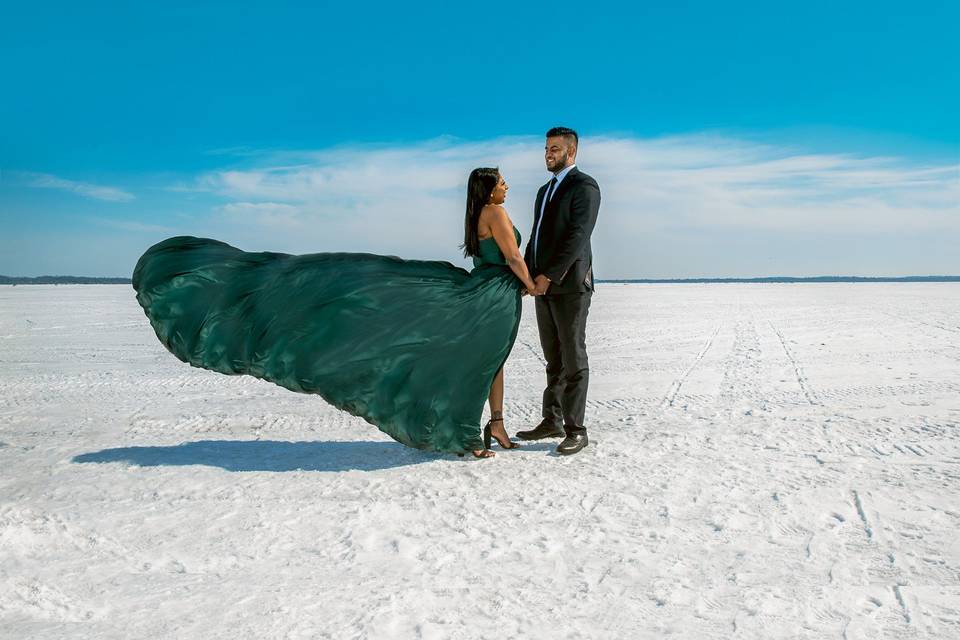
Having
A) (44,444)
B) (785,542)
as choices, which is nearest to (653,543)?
(785,542)

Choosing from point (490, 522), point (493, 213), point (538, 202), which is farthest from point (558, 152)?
point (490, 522)

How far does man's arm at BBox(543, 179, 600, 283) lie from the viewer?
517 centimetres

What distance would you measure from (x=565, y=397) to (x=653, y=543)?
2000 mm

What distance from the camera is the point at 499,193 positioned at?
5.01m

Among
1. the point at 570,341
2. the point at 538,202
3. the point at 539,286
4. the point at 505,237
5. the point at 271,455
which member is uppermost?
the point at 538,202

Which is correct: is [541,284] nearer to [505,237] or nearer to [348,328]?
[505,237]

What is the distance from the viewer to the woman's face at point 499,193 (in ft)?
16.4

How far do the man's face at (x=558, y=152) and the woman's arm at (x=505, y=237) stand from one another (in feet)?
2.06

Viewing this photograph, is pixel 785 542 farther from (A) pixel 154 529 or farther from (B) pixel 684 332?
(B) pixel 684 332

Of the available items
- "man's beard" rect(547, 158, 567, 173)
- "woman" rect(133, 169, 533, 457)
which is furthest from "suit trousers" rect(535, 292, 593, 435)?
"man's beard" rect(547, 158, 567, 173)

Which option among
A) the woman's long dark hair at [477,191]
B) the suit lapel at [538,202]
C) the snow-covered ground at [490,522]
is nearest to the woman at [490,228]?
the woman's long dark hair at [477,191]

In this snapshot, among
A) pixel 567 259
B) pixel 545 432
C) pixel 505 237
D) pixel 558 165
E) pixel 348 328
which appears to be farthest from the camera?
pixel 545 432

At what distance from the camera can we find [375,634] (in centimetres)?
255

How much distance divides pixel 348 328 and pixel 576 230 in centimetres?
162
